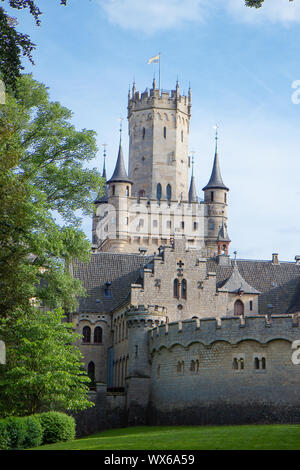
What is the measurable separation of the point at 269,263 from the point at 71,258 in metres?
36.1

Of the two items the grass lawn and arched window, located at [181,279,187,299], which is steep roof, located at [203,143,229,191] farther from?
the grass lawn

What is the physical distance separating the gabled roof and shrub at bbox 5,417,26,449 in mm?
33836

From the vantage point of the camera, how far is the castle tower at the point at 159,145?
11288 cm

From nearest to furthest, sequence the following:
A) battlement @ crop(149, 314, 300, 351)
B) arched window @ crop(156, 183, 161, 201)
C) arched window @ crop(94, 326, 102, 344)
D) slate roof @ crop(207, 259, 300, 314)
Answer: battlement @ crop(149, 314, 300, 351), arched window @ crop(94, 326, 102, 344), slate roof @ crop(207, 259, 300, 314), arched window @ crop(156, 183, 161, 201)

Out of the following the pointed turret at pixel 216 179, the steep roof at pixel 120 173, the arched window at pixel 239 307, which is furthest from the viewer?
the pointed turret at pixel 216 179

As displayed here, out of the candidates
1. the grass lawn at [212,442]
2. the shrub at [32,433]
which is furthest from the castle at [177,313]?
the shrub at [32,433]

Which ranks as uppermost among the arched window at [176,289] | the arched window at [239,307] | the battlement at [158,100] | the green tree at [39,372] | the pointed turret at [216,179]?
the battlement at [158,100]

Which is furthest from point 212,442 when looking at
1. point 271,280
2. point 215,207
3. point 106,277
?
point 215,207

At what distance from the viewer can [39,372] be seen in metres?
50.0

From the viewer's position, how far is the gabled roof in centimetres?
7300

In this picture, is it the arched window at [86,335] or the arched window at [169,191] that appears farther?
the arched window at [169,191]

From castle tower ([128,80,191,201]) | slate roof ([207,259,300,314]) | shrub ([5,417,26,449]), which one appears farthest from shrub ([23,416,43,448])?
castle tower ([128,80,191,201])

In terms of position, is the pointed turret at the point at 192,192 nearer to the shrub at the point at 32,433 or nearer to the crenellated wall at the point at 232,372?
the crenellated wall at the point at 232,372
